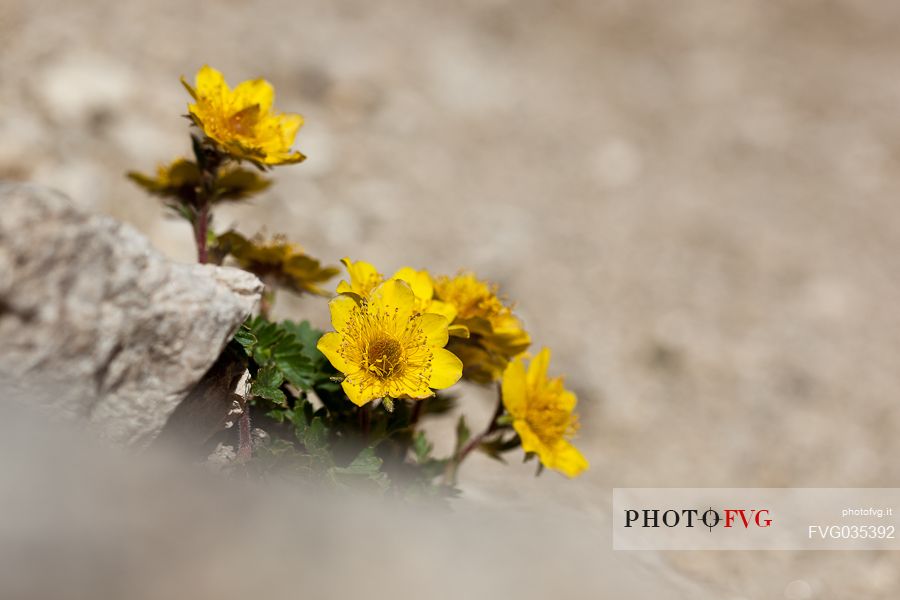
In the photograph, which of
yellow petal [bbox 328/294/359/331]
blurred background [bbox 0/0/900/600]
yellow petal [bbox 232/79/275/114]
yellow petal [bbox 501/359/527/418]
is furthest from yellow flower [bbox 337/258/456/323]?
blurred background [bbox 0/0/900/600]

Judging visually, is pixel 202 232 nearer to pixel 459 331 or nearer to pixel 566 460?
pixel 459 331

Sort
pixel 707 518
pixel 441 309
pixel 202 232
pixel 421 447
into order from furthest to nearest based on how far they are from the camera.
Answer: pixel 707 518 → pixel 421 447 → pixel 202 232 → pixel 441 309

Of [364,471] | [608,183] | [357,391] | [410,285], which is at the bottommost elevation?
[364,471]

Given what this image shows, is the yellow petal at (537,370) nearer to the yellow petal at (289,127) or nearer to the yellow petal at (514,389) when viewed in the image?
the yellow petal at (514,389)

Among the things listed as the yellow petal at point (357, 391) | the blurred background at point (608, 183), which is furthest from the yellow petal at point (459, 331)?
the blurred background at point (608, 183)

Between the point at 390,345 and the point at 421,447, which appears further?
the point at 421,447

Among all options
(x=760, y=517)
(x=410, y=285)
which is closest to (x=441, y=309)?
(x=410, y=285)
